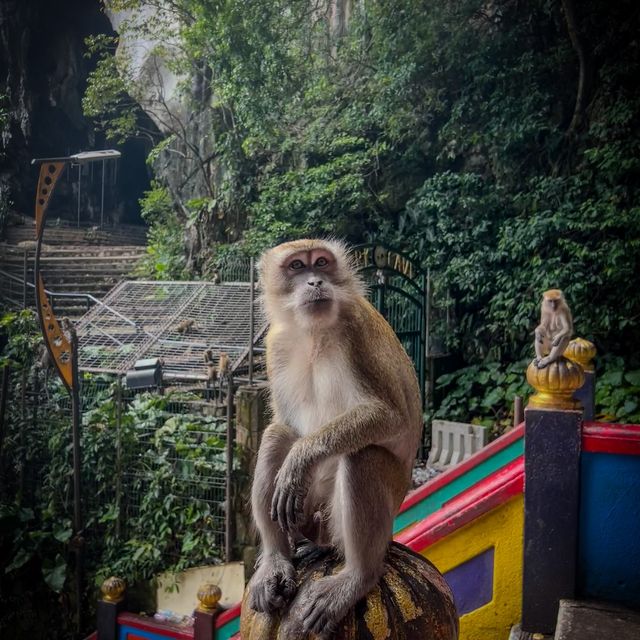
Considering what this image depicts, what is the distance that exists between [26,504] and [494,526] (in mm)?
3685

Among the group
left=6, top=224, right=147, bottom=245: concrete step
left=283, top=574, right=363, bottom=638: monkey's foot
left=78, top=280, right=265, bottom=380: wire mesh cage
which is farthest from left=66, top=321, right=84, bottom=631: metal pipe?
left=283, top=574, right=363, bottom=638: monkey's foot

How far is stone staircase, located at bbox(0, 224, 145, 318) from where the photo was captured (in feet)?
15.2

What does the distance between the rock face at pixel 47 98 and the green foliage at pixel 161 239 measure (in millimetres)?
119

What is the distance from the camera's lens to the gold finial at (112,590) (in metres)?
4.02

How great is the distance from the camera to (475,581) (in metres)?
2.28

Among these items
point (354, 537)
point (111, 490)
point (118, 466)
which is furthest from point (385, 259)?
point (354, 537)

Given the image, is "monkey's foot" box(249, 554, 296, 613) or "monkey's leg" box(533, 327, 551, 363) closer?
"monkey's foot" box(249, 554, 296, 613)

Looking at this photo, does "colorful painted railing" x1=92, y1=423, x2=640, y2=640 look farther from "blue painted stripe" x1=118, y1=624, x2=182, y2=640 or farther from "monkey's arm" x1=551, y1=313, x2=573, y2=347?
"blue painted stripe" x1=118, y1=624, x2=182, y2=640

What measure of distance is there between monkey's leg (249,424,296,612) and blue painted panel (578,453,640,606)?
3.63 feet

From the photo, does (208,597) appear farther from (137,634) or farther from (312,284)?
(312,284)

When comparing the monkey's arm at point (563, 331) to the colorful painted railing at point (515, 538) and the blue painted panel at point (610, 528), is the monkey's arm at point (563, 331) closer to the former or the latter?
the colorful painted railing at point (515, 538)

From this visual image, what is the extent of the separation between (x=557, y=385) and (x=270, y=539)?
1.21m

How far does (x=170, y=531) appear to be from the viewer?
173 inches

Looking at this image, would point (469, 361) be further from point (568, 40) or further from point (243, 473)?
point (568, 40)
